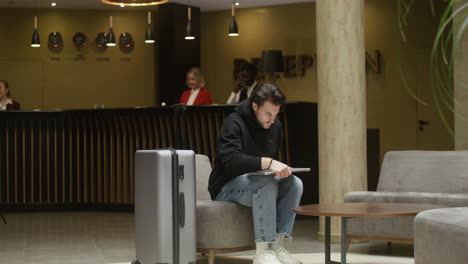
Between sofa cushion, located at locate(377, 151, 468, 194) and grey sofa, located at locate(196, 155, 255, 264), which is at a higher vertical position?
sofa cushion, located at locate(377, 151, 468, 194)

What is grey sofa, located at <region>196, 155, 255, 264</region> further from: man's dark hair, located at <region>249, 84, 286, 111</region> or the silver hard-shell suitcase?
man's dark hair, located at <region>249, 84, 286, 111</region>

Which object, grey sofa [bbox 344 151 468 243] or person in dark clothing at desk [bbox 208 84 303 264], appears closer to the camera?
person in dark clothing at desk [bbox 208 84 303 264]

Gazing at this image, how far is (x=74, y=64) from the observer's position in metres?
13.0

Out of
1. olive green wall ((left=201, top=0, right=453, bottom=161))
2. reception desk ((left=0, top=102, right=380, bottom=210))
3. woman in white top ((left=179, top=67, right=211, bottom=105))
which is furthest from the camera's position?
olive green wall ((left=201, top=0, right=453, bottom=161))

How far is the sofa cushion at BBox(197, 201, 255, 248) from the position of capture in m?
4.32

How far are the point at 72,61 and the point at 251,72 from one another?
5.51 metres

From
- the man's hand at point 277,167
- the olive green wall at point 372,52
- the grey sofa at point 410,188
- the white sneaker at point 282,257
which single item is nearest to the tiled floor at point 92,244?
the grey sofa at point 410,188

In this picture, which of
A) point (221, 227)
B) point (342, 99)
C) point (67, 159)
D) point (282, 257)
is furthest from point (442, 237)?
point (67, 159)

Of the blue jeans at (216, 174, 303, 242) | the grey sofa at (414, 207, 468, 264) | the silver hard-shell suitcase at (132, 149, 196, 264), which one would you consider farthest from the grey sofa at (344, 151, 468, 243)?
the grey sofa at (414, 207, 468, 264)

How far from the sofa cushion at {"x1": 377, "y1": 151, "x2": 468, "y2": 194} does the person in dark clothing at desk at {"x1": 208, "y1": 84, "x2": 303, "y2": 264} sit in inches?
42.1

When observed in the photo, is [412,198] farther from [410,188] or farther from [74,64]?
[74,64]

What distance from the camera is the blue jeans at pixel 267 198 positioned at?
4172 mm

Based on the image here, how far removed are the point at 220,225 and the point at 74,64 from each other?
30.4 ft

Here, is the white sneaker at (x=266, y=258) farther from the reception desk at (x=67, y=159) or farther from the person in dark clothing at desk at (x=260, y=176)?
the reception desk at (x=67, y=159)
